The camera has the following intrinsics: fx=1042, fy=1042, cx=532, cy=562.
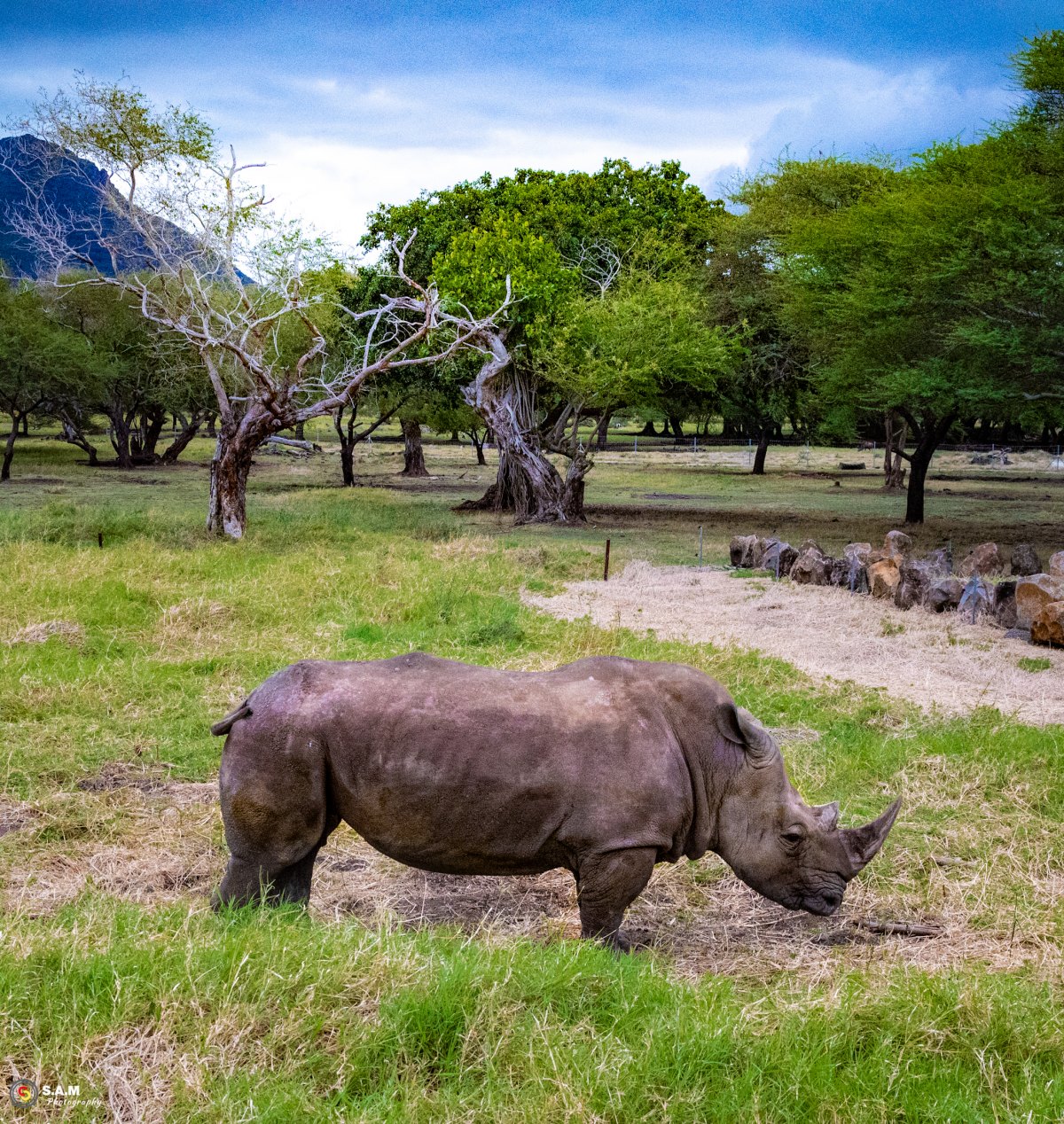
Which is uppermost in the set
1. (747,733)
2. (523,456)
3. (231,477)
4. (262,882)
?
(523,456)

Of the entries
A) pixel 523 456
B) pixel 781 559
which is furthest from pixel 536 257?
pixel 781 559

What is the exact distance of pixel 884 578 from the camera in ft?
48.7

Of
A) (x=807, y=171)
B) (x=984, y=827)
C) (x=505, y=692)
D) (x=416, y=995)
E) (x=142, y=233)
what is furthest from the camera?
(x=807, y=171)

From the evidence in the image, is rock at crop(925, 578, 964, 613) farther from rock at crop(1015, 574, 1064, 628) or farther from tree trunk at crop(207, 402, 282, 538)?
tree trunk at crop(207, 402, 282, 538)

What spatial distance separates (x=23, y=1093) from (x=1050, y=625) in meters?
11.7

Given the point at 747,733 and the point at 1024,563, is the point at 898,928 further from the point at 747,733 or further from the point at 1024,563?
the point at 1024,563

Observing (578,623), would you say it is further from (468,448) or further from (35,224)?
(468,448)

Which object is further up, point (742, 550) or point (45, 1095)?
point (742, 550)

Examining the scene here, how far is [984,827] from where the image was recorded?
263 inches

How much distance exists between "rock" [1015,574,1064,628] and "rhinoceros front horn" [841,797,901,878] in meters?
8.55

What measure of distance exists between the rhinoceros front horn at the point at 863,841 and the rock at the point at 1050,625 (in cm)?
817

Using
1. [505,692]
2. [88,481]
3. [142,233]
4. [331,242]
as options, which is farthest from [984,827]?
[88,481]

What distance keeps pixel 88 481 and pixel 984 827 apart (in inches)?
1315

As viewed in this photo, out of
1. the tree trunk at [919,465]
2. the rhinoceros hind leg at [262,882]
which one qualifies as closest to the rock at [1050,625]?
the rhinoceros hind leg at [262,882]
